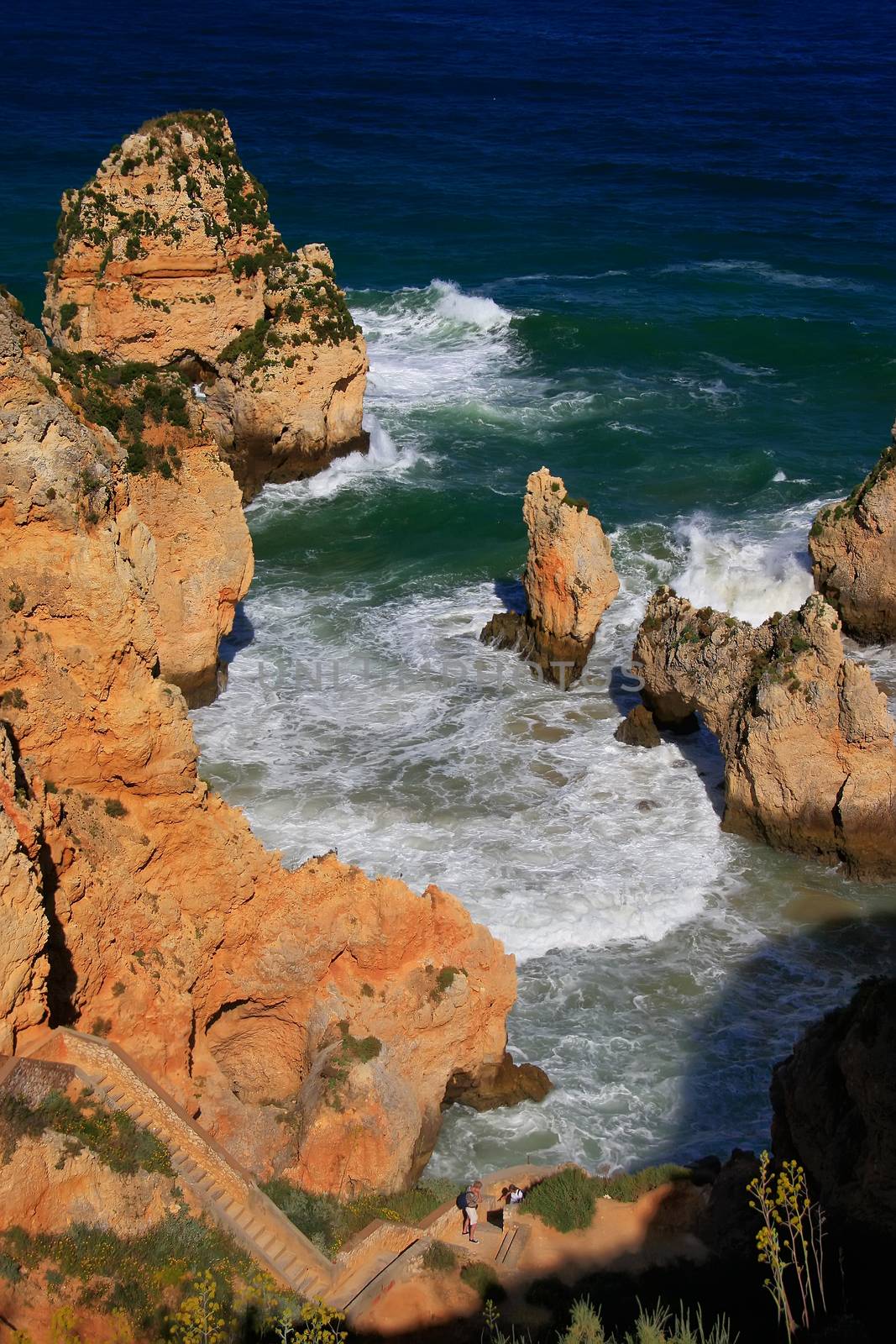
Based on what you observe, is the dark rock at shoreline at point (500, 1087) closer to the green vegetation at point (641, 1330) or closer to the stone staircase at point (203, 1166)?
the green vegetation at point (641, 1330)

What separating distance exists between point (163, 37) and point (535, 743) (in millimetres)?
108791

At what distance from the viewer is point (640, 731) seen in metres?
35.1

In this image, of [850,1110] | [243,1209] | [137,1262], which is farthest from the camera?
[850,1110]

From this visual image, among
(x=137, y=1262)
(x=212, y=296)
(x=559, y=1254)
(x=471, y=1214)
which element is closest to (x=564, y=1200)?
(x=559, y=1254)

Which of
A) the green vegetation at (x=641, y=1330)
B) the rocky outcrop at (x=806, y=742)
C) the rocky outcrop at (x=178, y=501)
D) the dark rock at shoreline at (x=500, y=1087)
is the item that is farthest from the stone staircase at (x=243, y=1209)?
the rocky outcrop at (x=178, y=501)

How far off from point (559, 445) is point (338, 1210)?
3780cm

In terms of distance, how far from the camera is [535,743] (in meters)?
35.4

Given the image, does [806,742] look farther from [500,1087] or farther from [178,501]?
[178,501]

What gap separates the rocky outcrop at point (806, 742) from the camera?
2992 centimetres

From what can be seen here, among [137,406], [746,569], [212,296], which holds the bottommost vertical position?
[746,569]

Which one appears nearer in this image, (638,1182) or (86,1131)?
(86,1131)

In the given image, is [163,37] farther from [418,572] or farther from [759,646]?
[759,646]

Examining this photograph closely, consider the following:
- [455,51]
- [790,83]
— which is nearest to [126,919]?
[790,83]

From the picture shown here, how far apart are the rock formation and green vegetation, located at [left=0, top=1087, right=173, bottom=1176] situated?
22.4m
